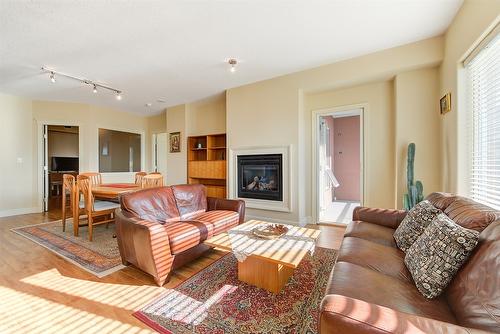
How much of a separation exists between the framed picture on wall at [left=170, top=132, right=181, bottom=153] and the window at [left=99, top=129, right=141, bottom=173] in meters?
1.70

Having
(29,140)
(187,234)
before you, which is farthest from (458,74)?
(29,140)

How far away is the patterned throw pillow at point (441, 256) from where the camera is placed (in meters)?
1.12

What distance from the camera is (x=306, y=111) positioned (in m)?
4.14

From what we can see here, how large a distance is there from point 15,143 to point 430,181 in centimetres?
785

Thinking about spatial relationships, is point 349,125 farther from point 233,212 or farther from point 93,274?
point 93,274

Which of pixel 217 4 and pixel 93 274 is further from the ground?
pixel 217 4

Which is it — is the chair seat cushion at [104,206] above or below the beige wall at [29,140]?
below

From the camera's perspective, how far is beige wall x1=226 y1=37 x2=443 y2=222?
122 inches

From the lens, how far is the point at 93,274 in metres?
2.20

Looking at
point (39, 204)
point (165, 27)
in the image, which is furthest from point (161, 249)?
point (39, 204)

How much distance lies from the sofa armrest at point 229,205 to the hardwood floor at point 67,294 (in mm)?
682

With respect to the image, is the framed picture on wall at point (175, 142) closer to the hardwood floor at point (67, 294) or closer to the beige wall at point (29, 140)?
the beige wall at point (29, 140)

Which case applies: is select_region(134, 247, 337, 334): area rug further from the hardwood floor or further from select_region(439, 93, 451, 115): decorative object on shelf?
select_region(439, 93, 451, 115): decorative object on shelf

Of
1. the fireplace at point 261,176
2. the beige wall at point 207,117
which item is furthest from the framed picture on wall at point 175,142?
the fireplace at point 261,176
